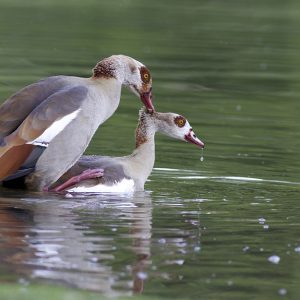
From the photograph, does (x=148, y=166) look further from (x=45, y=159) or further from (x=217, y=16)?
(x=217, y=16)

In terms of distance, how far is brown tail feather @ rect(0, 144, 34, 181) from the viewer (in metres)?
12.8

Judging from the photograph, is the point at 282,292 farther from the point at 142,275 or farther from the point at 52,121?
the point at 52,121

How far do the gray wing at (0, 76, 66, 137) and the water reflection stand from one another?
799mm

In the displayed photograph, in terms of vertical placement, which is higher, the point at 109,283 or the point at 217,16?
the point at 217,16

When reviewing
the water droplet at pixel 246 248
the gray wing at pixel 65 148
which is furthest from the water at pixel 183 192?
the gray wing at pixel 65 148

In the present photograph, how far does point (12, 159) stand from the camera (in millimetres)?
12820

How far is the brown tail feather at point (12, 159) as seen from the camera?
1278 cm

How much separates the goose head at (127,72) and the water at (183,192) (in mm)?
1049

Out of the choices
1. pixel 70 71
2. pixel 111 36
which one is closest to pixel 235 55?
pixel 111 36

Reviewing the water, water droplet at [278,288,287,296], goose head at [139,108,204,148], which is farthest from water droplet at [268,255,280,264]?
goose head at [139,108,204,148]

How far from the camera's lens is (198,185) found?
46.0 ft

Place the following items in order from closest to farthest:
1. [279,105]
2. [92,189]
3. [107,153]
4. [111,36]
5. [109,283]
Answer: [109,283]
[92,189]
[107,153]
[279,105]
[111,36]

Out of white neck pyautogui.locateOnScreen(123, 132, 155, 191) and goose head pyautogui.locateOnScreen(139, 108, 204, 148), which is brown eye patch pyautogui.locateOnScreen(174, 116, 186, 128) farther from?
white neck pyautogui.locateOnScreen(123, 132, 155, 191)

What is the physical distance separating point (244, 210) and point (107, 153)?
11.5 feet
